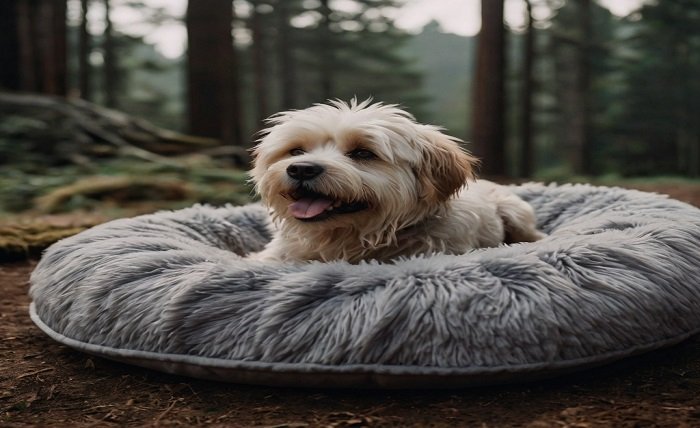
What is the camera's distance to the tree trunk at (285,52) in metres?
29.8

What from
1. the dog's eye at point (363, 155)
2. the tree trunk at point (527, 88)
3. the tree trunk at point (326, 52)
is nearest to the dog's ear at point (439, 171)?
the dog's eye at point (363, 155)

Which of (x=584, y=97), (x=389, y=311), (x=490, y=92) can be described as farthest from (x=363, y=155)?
(x=584, y=97)

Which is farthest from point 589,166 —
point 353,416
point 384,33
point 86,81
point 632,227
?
point 353,416

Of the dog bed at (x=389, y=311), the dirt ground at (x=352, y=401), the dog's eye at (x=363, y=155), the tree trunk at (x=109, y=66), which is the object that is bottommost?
the dirt ground at (x=352, y=401)

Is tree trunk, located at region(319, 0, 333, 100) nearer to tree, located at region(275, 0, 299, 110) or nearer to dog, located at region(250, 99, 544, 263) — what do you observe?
tree, located at region(275, 0, 299, 110)

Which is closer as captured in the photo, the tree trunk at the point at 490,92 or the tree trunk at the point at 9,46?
the tree trunk at the point at 9,46

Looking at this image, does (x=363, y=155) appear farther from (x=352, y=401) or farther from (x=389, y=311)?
(x=352, y=401)

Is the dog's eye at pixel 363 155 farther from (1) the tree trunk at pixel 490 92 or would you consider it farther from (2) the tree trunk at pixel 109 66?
(2) the tree trunk at pixel 109 66

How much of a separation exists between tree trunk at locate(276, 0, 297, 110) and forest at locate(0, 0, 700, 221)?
0.07 m

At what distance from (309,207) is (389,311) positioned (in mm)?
1092

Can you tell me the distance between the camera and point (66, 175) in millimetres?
8852

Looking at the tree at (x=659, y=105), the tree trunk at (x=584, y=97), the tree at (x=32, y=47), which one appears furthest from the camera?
the tree at (x=659, y=105)

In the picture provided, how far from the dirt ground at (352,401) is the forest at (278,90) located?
7.58ft

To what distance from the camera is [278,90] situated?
138 ft
